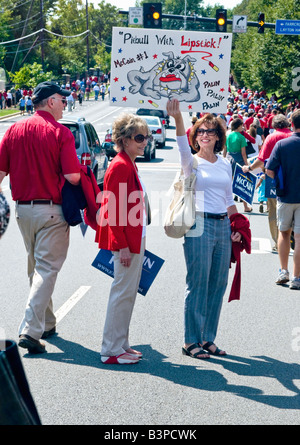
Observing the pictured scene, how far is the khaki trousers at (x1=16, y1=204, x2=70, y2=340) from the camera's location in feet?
19.4

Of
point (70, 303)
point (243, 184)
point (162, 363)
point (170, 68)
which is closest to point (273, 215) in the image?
point (243, 184)

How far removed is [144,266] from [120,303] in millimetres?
511

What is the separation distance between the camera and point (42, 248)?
6031mm

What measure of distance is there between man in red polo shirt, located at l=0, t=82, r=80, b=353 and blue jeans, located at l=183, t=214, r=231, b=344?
1.06 meters

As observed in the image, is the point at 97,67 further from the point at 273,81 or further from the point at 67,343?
the point at 67,343

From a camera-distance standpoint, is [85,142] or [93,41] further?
[93,41]

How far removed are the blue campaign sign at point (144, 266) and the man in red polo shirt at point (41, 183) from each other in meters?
0.32

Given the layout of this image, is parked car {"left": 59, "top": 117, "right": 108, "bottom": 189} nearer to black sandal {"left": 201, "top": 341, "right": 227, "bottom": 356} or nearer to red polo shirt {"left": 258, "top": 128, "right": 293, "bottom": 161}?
red polo shirt {"left": 258, "top": 128, "right": 293, "bottom": 161}

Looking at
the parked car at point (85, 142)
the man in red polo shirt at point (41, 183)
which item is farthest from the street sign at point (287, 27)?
the man in red polo shirt at point (41, 183)

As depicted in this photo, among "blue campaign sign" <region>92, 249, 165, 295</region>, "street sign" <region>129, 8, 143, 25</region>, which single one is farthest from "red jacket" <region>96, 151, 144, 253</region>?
"street sign" <region>129, 8, 143, 25</region>

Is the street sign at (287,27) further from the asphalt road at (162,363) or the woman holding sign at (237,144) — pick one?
the asphalt road at (162,363)

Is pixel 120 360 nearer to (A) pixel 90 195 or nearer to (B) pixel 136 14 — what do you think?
(A) pixel 90 195

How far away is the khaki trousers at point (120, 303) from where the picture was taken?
227 inches

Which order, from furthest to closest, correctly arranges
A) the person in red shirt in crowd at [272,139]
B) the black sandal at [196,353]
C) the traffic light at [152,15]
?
the traffic light at [152,15]
the person in red shirt in crowd at [272,139]
the black sandal at [196,353]
